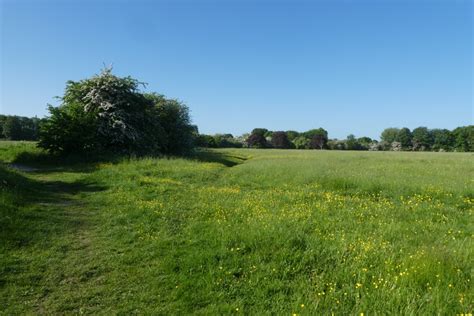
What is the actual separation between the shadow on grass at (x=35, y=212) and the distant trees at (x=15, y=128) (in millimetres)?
63152

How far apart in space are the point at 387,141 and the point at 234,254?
462 ft

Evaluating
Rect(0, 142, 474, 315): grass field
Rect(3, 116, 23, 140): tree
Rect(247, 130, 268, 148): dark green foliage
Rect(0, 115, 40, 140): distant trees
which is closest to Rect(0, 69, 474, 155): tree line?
Rect(0, 142, 474, 315): grass field

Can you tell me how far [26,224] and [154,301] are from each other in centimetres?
479

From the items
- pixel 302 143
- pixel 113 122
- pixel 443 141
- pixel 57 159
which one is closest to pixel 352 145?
pixel 302 143

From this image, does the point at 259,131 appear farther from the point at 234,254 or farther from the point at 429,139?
the point at 234,254

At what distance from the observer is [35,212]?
28.8 ft

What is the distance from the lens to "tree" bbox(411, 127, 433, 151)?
123 meters

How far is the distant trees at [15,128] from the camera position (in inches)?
2625

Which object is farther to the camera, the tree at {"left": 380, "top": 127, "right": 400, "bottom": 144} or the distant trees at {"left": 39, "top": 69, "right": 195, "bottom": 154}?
the tree at {"left": 380, "top": 127, "right": 400, "bottom": 144}

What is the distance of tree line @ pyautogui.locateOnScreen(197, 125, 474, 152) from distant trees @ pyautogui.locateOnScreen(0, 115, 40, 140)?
4949cm

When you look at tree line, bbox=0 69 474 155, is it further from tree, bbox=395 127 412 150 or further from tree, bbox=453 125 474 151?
tree, bbox=395 127 412 150

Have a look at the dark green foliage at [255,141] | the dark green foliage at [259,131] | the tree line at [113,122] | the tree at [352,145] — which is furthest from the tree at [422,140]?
the tree line at [113,122]

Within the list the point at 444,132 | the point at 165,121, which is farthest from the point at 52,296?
the point at 444,132

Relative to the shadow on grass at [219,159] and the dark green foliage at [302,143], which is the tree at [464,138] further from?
the shadow on grass at [219,159]
